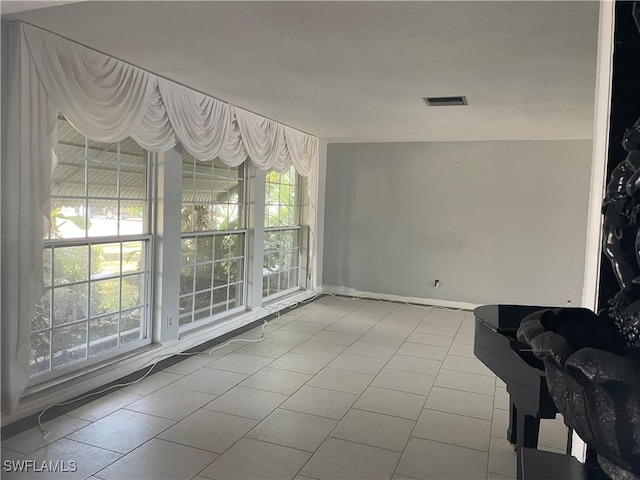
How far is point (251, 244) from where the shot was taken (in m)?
5.45

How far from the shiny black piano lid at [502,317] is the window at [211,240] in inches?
108

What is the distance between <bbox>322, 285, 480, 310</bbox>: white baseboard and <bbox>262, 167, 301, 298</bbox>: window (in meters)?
0.64

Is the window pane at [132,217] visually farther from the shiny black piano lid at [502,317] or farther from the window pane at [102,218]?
the shiny black piano lid at [502,317]

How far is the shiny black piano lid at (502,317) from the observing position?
2.54 m

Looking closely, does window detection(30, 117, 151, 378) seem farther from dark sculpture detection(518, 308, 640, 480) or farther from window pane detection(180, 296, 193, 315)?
dark sculpture detection(518, 308, 640, 480)

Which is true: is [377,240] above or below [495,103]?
below

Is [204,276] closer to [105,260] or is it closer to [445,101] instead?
[105,260]

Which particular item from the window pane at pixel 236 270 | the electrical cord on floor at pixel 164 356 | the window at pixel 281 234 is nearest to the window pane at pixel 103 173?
the electrical cord on floor at pixel 164 356

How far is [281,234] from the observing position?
643 centimetres

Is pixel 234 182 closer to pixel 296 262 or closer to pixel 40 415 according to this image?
pixel 296 262

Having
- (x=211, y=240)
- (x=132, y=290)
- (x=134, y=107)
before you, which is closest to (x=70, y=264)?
(x=132, y=290)

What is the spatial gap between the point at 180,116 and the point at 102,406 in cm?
229

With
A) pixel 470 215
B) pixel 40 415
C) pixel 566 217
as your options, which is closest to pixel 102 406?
pixel 40 415

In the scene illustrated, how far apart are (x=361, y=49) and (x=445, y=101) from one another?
1.55m
